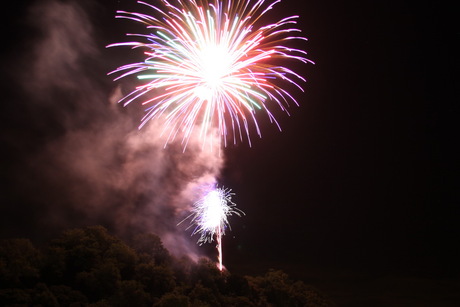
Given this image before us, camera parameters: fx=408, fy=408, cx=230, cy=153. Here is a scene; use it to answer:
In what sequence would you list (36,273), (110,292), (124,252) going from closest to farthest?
(36,273)
(110,292)
(124,252)

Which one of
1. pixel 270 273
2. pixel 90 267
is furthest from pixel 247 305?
pixel 90 267

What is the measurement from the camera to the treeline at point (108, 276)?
54.4ft

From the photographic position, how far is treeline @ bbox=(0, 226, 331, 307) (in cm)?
1658

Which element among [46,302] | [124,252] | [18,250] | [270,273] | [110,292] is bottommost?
[46,302]

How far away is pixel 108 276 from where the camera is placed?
744 inches

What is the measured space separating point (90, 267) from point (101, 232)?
2.77 metres

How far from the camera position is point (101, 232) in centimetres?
2234

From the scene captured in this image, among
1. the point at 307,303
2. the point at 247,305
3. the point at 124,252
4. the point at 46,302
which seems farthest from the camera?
the point at 307,303

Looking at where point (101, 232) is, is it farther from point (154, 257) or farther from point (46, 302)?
point (46, 302)

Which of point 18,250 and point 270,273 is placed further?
point 270,273

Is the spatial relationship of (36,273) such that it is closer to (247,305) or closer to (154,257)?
(154,257)

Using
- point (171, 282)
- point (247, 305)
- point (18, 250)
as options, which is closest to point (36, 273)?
point (18, 250)

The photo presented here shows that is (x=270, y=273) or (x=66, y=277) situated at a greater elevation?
(x=270, y=273)

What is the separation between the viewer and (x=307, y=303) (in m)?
29.4
